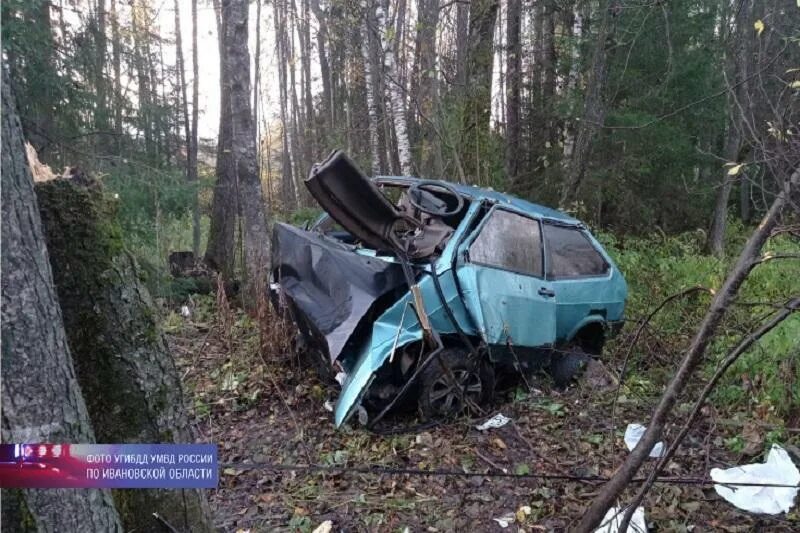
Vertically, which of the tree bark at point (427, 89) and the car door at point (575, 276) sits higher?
the tree bark at point (427, 89)

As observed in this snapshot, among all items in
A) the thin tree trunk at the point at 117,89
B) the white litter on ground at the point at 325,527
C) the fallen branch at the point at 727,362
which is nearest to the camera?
the fallen branch at the point at 727,362

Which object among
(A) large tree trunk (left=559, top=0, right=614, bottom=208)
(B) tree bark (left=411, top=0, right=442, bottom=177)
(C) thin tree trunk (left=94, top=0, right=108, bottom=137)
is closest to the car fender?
(A) large tree trunk (left=559, top=0, right=614, bottom=208)

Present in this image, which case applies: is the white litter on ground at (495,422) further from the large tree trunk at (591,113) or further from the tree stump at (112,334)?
the large tree trunk at (591,113)

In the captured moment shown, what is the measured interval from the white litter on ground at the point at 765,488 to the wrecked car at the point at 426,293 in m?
1.14

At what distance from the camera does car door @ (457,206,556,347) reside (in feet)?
14.8

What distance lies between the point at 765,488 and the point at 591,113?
7.15m

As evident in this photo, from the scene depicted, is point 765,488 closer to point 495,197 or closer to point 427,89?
point 495,197

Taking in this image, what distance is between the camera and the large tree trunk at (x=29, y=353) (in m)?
1.60

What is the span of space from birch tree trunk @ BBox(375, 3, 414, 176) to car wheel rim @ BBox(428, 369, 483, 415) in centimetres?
531

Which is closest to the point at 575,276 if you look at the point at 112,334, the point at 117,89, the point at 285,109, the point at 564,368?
the point at 564,368

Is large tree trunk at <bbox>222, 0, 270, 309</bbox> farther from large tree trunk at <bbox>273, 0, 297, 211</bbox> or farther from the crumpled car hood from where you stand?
large tree trunk at <bbox>273, 0, 297, 211</bbox>

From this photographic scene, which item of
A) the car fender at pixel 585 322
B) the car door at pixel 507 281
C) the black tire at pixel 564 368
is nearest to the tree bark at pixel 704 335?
the car door at pixel 507 281

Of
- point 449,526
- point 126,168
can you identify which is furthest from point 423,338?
point 126,168

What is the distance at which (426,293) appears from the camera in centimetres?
431
